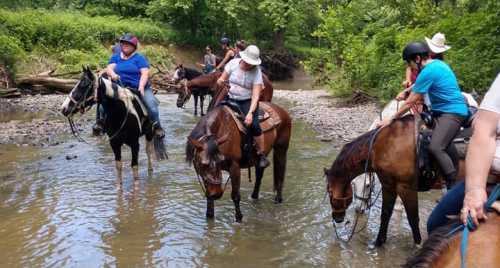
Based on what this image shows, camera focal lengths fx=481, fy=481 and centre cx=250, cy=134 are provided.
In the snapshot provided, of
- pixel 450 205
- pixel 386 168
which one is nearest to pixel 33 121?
pixel 386 168

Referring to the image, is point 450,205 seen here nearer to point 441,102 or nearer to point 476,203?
point 476,203

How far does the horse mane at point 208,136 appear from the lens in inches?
228

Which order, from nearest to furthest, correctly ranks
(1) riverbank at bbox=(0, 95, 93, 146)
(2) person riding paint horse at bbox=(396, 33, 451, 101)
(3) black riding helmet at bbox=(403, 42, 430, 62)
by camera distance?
(3) black riding helmet at bbox=(403, 42, 430, 62) → (2) person riding paint horse at bbox=(396, 33, 451, 101) → (1) riverbank at bbox=(0, 95, 93, 146)

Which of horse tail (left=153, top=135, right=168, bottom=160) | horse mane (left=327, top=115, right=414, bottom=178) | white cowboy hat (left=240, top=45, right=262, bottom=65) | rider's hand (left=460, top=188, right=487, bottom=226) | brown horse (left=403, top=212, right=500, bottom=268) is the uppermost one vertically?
white cowboy hat (left=240, top=45, right=262, bottom=65)

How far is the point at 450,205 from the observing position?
285 cm

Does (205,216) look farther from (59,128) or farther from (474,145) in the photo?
(59,128)

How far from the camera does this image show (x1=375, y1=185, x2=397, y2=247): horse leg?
552cm

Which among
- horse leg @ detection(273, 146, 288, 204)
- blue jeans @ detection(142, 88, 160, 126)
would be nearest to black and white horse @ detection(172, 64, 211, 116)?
blue jeans @ detection(142, 88, 160, 126)

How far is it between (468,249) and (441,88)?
3376mm

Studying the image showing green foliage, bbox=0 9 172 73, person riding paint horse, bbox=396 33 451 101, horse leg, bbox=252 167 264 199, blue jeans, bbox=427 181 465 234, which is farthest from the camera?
green foliage, bbox=0 9 172 73

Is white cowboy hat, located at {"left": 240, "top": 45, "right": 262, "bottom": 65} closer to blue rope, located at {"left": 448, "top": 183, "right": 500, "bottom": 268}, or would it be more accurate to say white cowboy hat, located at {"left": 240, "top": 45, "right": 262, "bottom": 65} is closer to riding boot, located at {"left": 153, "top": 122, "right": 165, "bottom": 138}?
riding boot, located at {"left": 153, "top": 122, "right": 165, "bottom": 138}

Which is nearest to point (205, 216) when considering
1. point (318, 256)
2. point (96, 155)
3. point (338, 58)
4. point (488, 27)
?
point (318, 256)

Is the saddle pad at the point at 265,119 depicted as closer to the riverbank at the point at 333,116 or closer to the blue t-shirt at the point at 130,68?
the blue t-shirt at the point at 130,68

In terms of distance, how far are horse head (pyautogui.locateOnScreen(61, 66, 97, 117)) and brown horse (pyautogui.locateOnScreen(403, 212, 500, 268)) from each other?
596 cm
